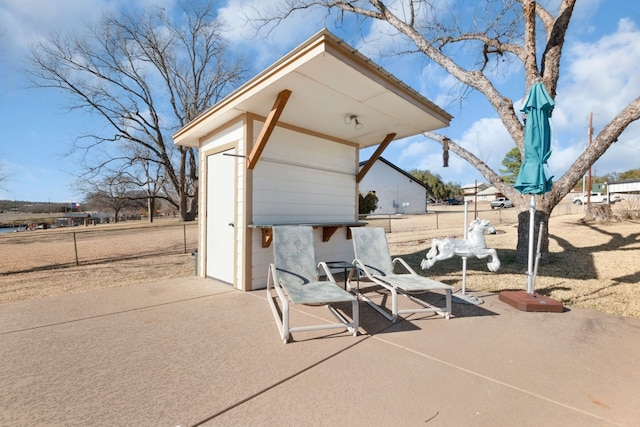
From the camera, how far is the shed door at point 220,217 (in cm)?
477

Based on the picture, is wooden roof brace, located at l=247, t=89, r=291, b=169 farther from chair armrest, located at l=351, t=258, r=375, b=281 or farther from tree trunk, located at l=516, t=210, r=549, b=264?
tree trunk, located at l=516, t=210, r=549, b=264

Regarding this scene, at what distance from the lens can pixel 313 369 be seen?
222 cm

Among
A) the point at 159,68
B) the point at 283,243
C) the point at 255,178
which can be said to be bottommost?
the point at 283,243

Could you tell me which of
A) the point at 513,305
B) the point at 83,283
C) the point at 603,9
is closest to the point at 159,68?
the point at 83,283

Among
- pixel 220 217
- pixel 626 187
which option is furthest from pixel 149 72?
pixel 626 187

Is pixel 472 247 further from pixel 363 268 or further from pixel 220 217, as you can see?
pixel 220 217

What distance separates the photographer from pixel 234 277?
4.59 m

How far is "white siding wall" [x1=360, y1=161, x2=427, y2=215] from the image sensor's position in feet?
102

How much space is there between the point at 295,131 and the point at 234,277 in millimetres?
2732

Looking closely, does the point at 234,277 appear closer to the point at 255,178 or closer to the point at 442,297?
the point at 255,178

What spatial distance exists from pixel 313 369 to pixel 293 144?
377 cm

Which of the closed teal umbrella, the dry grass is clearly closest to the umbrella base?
the dry grass

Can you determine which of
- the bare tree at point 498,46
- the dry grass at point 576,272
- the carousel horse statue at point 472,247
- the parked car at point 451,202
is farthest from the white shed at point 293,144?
the parked car at point 451,202

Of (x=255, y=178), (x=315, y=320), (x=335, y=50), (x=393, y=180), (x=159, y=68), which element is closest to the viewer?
(x=335, y=50)
